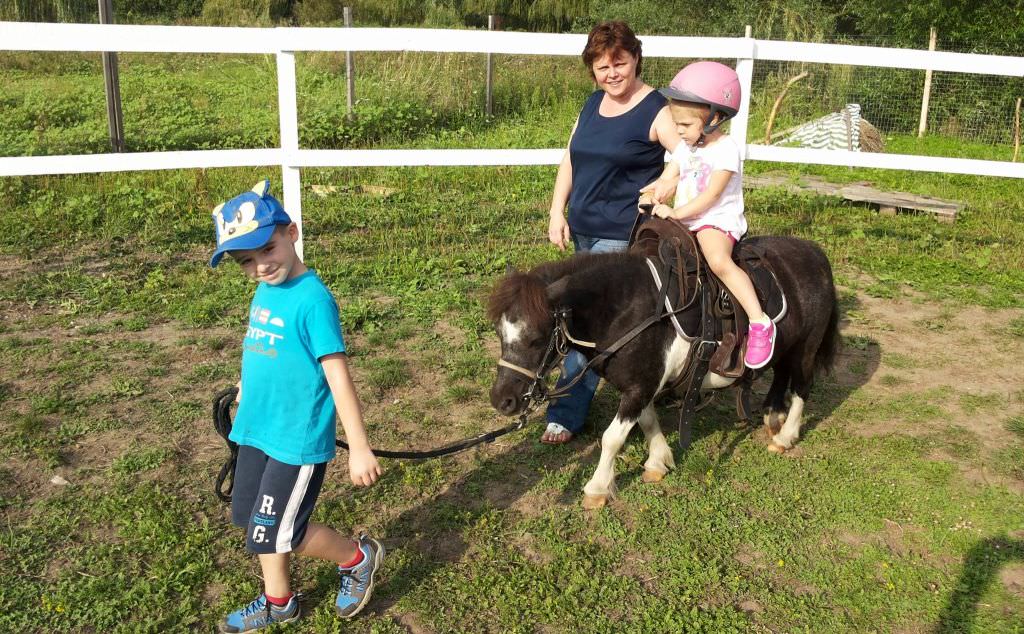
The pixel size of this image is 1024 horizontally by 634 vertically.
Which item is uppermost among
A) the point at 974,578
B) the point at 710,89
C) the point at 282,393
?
the point at 710,89

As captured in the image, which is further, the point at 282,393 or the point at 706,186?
the point at 706,186

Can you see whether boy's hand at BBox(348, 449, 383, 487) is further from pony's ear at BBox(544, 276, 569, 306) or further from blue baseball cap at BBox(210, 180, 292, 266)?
pony's ear at BBox(544, 276, 569, 306)

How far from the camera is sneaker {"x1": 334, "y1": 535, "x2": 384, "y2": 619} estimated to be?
317cm

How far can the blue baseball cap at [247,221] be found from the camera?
2582mm

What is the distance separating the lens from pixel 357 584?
3174 mm

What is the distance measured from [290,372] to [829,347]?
11.1 ft

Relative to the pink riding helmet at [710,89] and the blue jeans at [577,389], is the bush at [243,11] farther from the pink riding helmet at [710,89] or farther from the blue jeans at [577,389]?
the pink riding helmet at [710,89]

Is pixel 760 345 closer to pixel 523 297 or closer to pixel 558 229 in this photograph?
pixel 558 229

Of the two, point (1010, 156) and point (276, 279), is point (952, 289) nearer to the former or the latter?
point (276, 279)

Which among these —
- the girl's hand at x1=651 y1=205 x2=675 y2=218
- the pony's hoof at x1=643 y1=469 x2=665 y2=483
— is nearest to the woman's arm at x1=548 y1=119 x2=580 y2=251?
the girl's hand at x1=651 y1=205 x2=675 y2=218

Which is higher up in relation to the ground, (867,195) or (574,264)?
(574,264)

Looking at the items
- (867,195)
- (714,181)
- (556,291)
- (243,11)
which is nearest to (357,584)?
(556,291)

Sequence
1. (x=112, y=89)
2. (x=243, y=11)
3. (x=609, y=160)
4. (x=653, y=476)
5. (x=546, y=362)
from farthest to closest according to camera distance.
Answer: (x=243, y=11) < (x=112, y=89) < (x=653, y=476) < (x=609, y=160) < (x=546, y=362)

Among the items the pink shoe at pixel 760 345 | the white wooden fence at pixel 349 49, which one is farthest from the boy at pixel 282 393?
the white wooden fence at pixel 349 49
